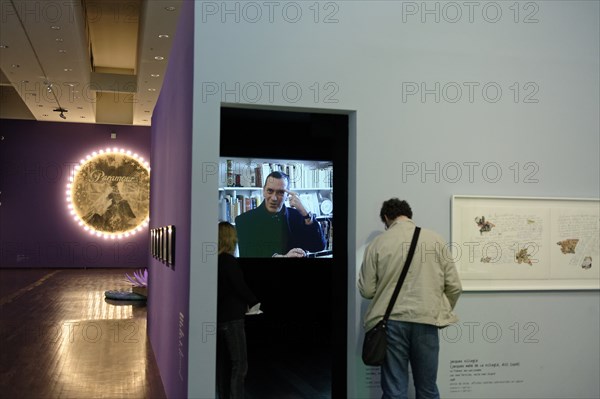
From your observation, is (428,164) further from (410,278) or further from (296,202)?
(296,202)

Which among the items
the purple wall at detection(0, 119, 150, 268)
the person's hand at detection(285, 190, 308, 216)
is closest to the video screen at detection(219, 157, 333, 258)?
the person's hand at detection(285, 190, 308, 216)

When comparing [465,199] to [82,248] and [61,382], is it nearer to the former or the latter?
[61,382]

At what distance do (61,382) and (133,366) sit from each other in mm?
948

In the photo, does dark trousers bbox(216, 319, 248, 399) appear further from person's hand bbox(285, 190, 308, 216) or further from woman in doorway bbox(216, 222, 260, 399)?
person's hand bbox(285, 190, 308, 216)

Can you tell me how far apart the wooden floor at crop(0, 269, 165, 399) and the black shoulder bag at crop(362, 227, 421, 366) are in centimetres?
288

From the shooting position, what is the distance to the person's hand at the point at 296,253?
7.46 meters

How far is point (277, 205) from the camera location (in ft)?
23.9

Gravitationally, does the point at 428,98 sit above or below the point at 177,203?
above

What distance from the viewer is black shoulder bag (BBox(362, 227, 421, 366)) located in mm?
4125

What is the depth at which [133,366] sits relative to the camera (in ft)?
24.7

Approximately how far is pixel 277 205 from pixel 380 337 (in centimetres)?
334

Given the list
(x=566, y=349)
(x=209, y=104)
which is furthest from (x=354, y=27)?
(x=566, y=349)

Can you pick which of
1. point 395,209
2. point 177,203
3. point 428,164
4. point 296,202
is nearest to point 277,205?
point 296,202

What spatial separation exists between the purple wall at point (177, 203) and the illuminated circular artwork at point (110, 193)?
670 inches
